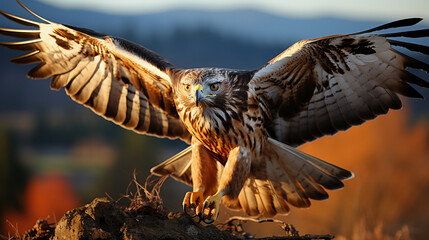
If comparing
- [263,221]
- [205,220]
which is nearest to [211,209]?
[205,220]

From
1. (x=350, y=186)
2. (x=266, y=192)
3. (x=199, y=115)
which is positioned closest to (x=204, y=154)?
(x=199, y=115)

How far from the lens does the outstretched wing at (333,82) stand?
3357 mm

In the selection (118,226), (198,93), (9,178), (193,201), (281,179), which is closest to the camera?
(118,226)

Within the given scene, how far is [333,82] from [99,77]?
2.32 m

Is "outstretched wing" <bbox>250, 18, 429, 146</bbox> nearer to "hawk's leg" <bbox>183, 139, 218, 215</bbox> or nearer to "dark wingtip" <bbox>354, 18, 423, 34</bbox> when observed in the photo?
"dark wingtip" <bbox>354, 18, 423, 34</bbox>

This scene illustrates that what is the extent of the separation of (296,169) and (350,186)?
10594 millimetres

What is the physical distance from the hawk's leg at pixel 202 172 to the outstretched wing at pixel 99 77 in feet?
2.15

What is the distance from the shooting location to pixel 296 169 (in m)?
3.91

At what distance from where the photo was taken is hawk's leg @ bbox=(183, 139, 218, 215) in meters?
3.59

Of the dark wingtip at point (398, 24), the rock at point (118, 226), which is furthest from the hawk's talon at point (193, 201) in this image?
the dark wingtip at point (398, 24)

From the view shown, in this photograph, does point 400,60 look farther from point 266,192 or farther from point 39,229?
point 39,229

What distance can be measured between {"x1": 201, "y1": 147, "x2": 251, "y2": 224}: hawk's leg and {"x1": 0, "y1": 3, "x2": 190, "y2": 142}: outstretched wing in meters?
1.03

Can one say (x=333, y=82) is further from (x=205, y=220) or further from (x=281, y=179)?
(x=205, y=220)

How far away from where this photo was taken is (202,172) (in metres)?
3.65
